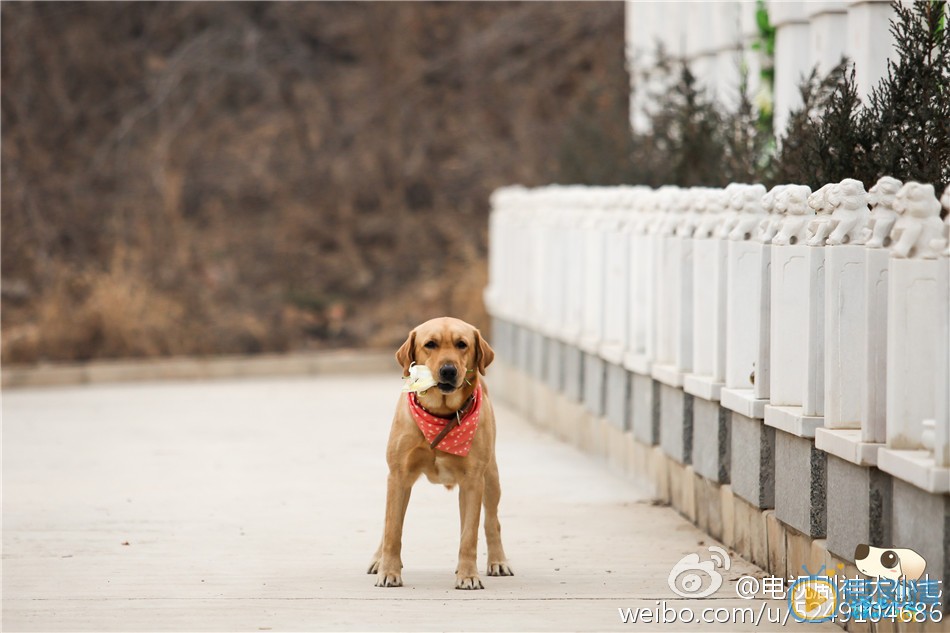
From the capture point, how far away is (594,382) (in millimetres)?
11938

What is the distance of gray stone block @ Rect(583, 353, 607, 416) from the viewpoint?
11.7 metres

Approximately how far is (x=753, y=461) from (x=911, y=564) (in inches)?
82.7

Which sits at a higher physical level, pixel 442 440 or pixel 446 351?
pixel 446 351

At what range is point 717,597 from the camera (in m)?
7.12

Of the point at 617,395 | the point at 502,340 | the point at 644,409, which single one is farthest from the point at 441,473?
the point at 502,340

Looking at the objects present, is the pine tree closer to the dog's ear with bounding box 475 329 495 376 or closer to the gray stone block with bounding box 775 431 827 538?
the gray stone block with bounding box 775 431 827 538

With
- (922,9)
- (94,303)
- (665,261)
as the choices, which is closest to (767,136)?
(665,261)

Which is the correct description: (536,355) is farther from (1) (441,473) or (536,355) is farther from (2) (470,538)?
(2) (470,538)

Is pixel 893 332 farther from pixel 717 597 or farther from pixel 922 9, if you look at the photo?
pixel 922 9

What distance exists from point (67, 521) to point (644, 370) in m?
3.72

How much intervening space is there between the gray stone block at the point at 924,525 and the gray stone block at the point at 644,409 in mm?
4142

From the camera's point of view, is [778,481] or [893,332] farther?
[778,481]

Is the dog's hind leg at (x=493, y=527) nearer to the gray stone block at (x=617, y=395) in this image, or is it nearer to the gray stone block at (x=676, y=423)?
the gray stone block at (x=676, y=423)

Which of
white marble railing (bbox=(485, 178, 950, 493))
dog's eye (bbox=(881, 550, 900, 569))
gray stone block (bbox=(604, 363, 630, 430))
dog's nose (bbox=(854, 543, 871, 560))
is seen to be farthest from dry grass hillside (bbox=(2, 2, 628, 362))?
dog's eye (bbox=(881, 550, 900, 569))
